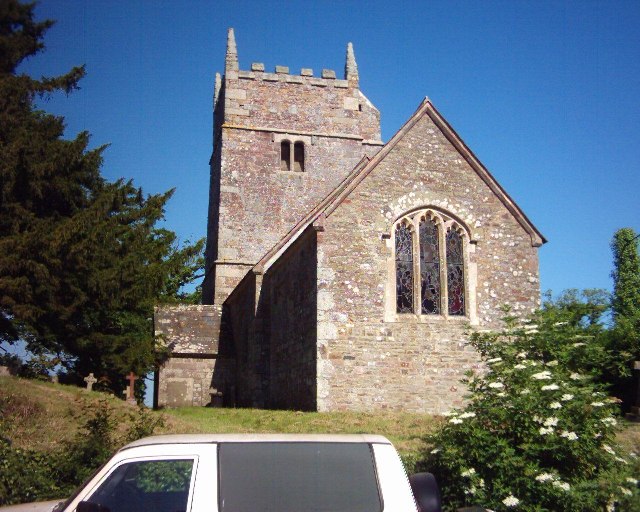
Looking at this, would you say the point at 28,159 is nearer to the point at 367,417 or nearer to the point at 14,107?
the point at 14,107

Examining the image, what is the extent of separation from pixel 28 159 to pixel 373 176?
8928mm

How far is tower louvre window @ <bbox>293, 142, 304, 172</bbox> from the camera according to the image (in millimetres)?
32469

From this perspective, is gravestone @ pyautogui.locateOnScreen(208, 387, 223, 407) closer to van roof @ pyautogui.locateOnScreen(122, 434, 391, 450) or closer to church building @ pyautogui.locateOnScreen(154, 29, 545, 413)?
church building @ pyautogui.locateOnScreen(154, 29, 545, 413)

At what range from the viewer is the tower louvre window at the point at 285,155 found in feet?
106

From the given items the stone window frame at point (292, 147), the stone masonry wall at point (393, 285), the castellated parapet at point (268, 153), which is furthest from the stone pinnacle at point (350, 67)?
the stone masonry wall at point (393, 285)

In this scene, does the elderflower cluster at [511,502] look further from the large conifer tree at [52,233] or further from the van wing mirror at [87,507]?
the large conifer tree at [52,233]

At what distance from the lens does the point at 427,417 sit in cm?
1570

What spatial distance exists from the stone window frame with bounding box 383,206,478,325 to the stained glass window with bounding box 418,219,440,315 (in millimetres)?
98

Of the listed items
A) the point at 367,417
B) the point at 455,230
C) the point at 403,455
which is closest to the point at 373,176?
the point at 455,230

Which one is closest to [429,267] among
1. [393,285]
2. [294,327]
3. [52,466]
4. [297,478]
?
[393,285]

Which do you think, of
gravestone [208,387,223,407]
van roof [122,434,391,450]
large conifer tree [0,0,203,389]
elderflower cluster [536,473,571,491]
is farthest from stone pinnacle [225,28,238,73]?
van roof [122,434,391,450]

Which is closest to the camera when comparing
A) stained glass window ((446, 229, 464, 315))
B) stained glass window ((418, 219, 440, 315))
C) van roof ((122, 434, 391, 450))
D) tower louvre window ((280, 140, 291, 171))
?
van roof ((122, 434, 391, 450))

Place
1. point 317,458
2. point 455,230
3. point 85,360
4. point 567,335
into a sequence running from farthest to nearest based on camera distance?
point 85,360 → point 455,230 → point 567,335 → point 317,458

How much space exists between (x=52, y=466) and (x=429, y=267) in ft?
38.0
